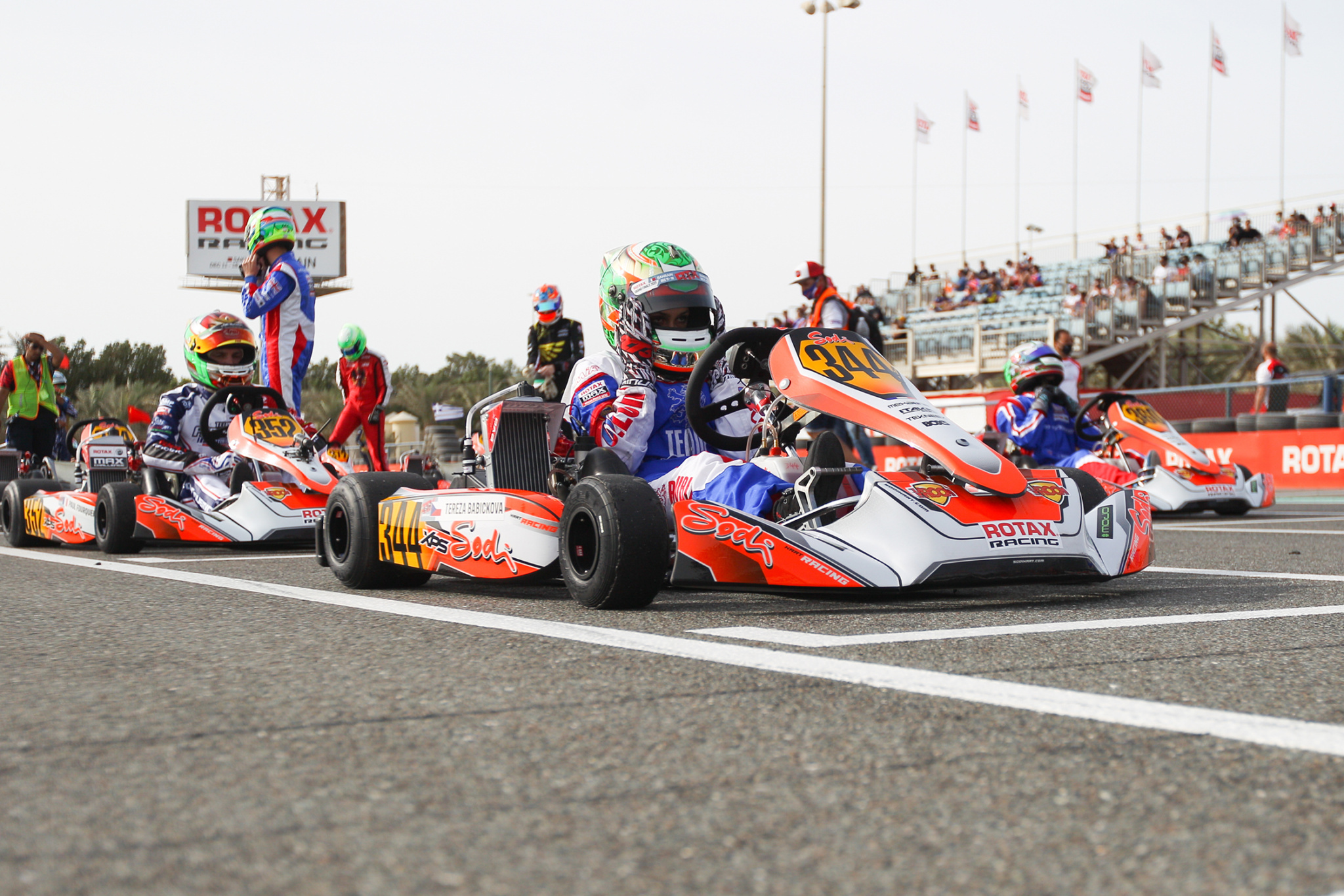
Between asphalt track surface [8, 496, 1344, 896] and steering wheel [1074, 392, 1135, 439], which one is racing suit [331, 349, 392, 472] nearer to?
steering wheel [1074, 392, 1135, 439]

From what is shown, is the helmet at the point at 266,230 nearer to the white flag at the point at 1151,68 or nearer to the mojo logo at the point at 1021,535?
the mojo logo at the point at 1021,535

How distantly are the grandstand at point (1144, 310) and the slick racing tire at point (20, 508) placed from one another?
1873 cm

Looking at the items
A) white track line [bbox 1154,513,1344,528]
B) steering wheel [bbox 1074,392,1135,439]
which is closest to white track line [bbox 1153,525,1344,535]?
white track line [bbox 1154,513,1344,528]

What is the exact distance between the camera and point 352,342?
11.0 m

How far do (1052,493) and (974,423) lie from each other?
13.5 m

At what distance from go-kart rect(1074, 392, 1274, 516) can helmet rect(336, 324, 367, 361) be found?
5560mm

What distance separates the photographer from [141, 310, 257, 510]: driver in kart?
315 inches

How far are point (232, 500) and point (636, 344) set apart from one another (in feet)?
10.7

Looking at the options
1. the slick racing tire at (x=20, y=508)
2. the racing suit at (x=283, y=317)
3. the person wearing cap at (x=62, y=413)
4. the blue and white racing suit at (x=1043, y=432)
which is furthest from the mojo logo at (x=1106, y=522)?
the person wearing cap at (x=62, y=413)

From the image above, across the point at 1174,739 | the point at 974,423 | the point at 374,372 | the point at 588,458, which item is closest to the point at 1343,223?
the point at 974,423

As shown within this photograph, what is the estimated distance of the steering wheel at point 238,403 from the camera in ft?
26.6

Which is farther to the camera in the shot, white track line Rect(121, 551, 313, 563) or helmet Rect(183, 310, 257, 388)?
helmet Rect(183, 310, 257, 388)

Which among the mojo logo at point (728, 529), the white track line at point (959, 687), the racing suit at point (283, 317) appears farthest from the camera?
the racing suit at point (283, 317)

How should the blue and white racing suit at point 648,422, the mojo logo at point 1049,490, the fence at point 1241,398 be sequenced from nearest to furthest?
1. the mojo logo at point 1049,490
2. the blue and white racing suit at point 648,422
3. the fence at point 1241,398
